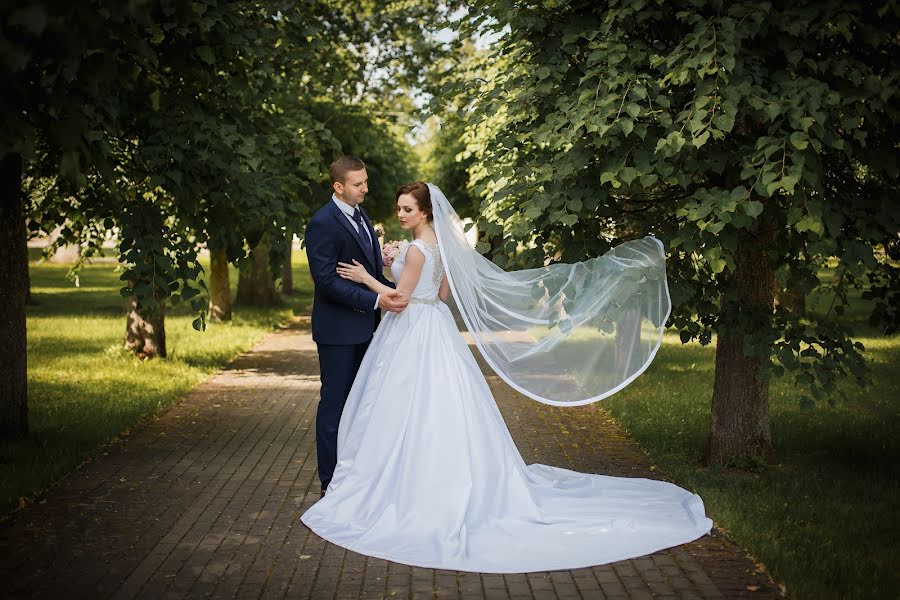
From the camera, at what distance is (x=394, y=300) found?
7012mm

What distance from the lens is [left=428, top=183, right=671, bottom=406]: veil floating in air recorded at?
684cm

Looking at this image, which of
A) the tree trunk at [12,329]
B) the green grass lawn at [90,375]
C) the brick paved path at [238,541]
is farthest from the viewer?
the tree trunk at [12,329]

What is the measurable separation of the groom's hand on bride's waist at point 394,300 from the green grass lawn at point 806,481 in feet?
8.56

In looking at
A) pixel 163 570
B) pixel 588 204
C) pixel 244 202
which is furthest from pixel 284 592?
pixel 244 202

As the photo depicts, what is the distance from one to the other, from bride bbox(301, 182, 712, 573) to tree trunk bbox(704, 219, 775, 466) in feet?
4.29

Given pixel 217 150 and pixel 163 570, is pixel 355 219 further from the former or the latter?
pixel 163 570

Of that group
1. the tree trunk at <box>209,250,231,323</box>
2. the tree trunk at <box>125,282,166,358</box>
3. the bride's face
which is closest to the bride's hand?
the bride's face

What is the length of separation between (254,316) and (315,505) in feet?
55.0

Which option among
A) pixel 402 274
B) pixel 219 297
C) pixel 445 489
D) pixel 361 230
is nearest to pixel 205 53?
pixel 361 230

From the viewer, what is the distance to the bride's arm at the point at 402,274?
6910mm

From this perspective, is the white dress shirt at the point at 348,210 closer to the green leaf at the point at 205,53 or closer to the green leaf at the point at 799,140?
the green leaf at the point at 205,53

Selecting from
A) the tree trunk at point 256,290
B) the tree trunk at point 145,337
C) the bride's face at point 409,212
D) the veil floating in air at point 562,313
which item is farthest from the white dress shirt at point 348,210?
the tree trunk at point 256,290

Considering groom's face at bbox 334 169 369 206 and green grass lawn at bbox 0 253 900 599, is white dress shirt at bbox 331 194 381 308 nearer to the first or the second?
groom's face at bbox 334 169 369 206

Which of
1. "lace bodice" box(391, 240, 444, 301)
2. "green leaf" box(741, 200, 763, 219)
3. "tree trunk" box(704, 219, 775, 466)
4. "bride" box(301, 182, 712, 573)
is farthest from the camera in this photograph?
"tree trunk" box(704, 219, 775, 466)
